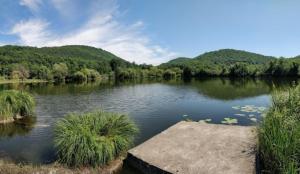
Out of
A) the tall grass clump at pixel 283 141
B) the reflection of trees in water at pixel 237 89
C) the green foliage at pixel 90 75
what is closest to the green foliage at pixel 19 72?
the green foliage at pixel 90 75

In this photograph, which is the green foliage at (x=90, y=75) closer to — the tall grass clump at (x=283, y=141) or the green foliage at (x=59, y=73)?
the green foliage at (x=59, y=73)

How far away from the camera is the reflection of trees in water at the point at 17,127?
17.3 meters

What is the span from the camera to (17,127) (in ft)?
61.5

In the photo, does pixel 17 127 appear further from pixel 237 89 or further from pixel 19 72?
pixel 19 72

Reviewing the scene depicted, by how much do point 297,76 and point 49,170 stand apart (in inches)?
3751

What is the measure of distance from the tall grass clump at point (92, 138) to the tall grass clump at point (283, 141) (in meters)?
6.08

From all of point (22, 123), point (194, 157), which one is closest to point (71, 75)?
point (22, 123)

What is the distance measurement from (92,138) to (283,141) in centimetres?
706

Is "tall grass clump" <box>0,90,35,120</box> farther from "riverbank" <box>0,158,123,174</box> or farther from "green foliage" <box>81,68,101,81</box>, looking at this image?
"green foliage" <box>81,68,101,81</box>

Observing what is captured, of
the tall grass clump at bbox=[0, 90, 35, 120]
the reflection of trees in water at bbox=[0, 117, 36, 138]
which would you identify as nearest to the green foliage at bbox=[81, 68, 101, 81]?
the tall grass clump at bbox=[0, 90, 35, 120]

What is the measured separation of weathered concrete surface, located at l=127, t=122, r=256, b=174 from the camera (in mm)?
8906

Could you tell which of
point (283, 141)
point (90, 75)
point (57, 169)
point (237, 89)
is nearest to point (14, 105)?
point (57, 169)

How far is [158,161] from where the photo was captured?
9734 mm

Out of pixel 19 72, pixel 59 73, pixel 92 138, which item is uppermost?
pixel 19 72
